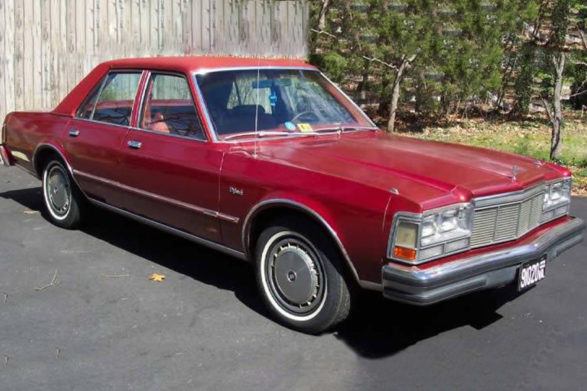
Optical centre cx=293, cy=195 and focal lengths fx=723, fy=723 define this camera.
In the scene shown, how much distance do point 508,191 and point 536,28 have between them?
1123 cm

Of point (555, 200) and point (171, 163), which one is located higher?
point (171, 163)

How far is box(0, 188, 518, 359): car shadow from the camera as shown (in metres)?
4.45

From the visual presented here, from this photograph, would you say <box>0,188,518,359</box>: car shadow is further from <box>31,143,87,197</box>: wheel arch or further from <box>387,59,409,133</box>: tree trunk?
<box>387,59,409,133</box>: tree trunk

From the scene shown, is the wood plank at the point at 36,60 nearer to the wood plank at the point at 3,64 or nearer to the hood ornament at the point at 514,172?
the wood plank at the point at 3,64

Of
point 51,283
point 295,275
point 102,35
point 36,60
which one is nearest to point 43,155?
point 51,283

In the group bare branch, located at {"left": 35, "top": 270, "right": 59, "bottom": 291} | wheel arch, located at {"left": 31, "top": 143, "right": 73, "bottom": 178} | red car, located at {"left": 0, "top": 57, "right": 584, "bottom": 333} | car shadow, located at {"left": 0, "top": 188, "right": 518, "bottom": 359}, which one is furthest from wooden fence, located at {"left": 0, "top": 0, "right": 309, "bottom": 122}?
bare branch, located at {"left": 35, "top": 270, "right": 59, "bottom": 291}

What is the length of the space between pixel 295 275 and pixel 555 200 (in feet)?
6.07

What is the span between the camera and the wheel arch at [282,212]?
4078mm

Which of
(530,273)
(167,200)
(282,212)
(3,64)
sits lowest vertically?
(530,273)

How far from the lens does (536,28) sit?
14344mm

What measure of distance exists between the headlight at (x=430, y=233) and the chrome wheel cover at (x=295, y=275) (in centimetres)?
63

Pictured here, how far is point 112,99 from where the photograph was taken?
6.15 meters

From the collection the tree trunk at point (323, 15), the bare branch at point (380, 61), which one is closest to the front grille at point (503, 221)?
the bare branch at point (380, 61)

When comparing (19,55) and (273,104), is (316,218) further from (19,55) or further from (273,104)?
(19,55)
